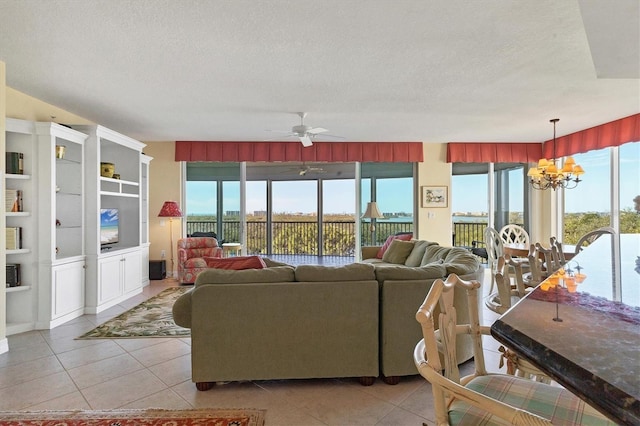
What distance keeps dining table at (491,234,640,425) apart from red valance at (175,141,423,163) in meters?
5.33

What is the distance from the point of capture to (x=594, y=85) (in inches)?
140

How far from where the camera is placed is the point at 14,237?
3588 millimetres

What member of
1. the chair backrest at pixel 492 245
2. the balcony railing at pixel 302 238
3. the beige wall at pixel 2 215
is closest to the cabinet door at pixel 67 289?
the beige wall at pixel 2 215

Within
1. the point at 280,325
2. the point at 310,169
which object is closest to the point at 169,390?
the point at 280,325

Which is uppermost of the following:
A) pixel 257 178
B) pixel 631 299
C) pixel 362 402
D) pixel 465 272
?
pixel 257 178

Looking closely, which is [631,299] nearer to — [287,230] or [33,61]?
[33,61]

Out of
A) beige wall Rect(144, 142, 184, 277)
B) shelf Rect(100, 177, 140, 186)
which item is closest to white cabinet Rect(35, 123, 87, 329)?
shelf Rect(100, 177, 140, 186)

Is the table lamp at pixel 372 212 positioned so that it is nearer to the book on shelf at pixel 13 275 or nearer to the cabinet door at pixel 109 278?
the cabinet door at pixel 109 278

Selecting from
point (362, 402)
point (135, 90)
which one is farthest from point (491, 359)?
point (135, 90)

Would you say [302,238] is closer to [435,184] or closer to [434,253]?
[435,184]

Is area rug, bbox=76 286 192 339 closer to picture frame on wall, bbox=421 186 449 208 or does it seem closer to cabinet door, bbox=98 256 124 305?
cabinet door, bbox=98 256 124 305

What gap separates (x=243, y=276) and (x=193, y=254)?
3751 millimetres

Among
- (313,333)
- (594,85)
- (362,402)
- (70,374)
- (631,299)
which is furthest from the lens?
(594,85)

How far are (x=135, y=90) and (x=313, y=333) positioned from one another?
3.19 metres
